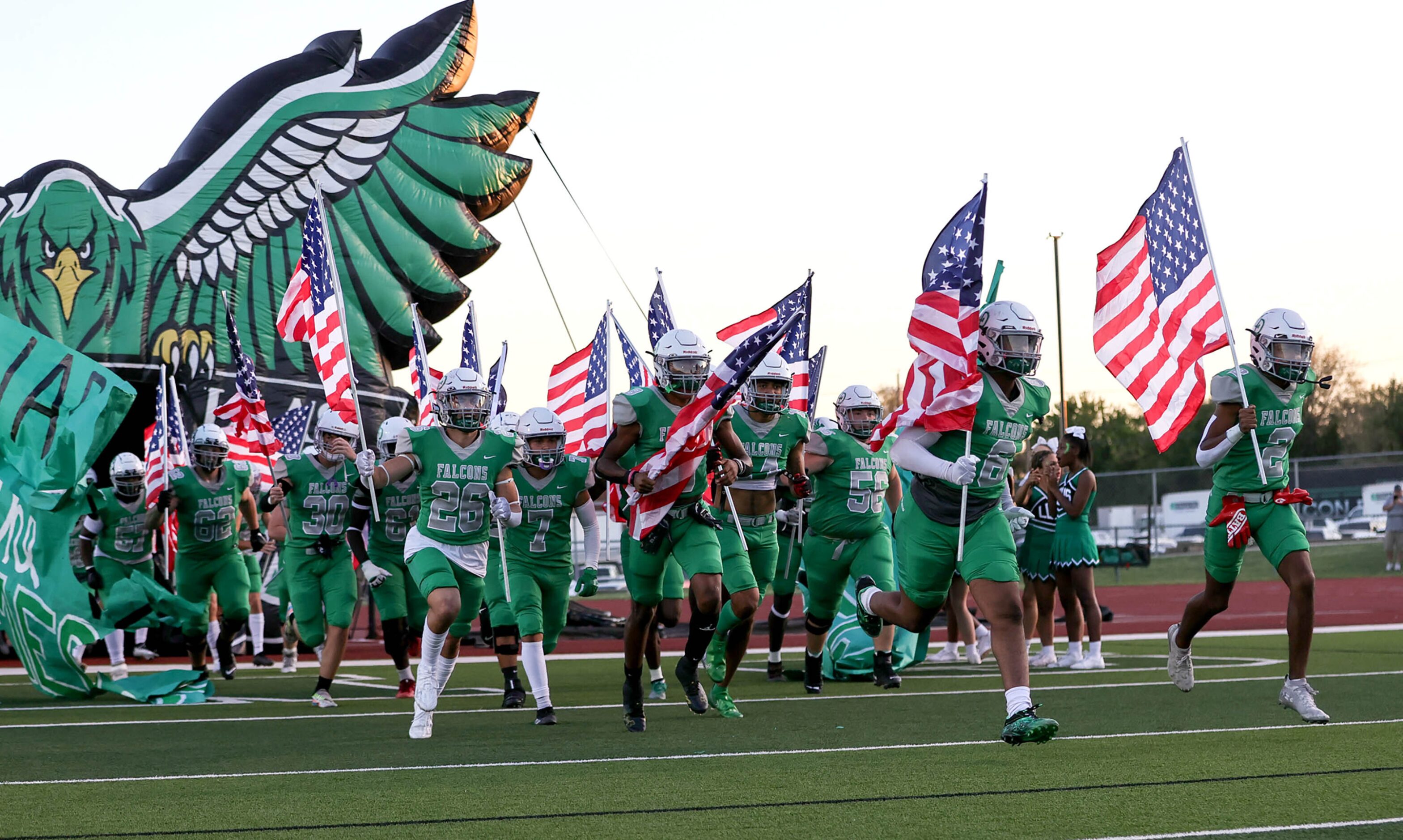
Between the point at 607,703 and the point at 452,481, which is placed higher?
the point at 452,481

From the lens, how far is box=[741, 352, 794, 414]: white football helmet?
399 inches

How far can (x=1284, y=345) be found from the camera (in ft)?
26.9

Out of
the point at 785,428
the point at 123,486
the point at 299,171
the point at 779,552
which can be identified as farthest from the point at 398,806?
the point at 299,171

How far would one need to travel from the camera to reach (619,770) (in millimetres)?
6547

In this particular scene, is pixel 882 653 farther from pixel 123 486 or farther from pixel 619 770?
pixel 123 486

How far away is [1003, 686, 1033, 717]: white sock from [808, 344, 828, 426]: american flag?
8359 mm

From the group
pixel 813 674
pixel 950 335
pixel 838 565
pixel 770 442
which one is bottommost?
pixel 813 674

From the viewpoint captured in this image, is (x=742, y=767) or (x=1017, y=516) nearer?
(x=742, y=767)

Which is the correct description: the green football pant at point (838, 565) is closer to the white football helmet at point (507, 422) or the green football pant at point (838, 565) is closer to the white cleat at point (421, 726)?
the white football helmet at point (507, 422)

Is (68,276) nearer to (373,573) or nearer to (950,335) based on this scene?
(373,573)

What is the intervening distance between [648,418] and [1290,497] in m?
3.75

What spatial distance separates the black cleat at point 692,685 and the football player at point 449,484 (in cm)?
141

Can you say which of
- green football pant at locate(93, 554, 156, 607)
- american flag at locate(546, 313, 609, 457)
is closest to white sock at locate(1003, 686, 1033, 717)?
american flag at locate(546, 313, 609, 457)

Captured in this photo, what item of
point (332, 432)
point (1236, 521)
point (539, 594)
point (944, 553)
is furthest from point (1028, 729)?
point (332, 432)
